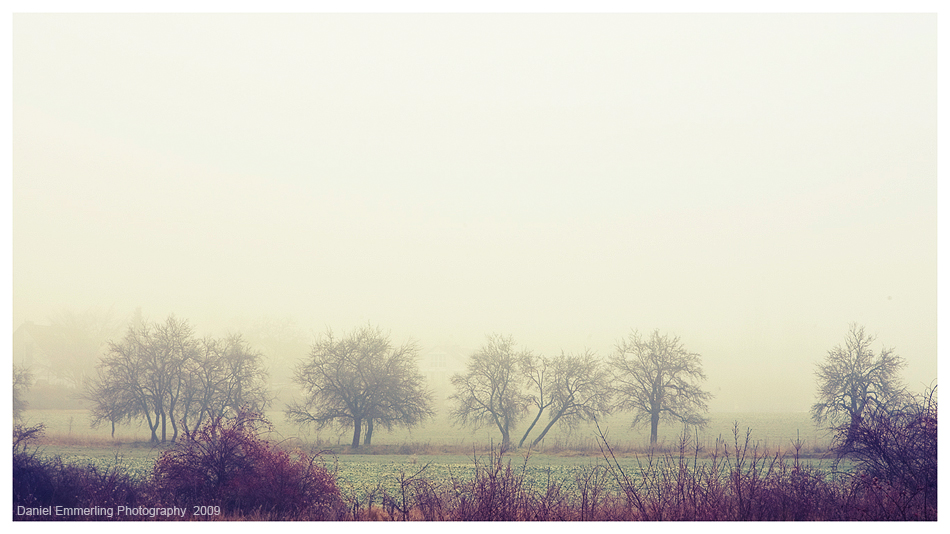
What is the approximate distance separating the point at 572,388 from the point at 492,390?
21.0ft

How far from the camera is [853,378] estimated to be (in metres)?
46.1

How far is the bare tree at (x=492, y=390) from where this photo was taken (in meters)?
46.5

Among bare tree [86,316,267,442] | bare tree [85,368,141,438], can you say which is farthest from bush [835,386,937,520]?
bare tree [85,368,141,438]

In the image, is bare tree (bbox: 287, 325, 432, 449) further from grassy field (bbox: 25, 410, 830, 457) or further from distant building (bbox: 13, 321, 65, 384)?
distant building (bbox: 13, 321, 65, 384)

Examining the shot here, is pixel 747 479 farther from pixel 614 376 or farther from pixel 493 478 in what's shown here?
pixel 614 376

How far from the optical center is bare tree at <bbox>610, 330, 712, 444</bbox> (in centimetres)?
4744

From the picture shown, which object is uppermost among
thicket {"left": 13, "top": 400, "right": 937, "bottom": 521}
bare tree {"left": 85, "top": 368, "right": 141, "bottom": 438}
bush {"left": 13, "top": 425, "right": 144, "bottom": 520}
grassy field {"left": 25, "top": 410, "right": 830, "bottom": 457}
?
thicket {"left": 13, "top": 400, "right": 937, "bottom": 521}

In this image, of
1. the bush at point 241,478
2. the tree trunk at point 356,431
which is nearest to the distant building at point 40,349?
the tree trunk at point 356,431

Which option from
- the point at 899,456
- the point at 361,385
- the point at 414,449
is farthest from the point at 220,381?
the point at 899,456

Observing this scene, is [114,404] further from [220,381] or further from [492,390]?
[492,390]

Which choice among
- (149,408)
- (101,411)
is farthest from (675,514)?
(101,411)

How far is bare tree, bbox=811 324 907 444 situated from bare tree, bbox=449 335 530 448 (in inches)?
874

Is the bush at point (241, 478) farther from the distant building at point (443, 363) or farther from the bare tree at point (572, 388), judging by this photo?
the distant building at point (443, 363)

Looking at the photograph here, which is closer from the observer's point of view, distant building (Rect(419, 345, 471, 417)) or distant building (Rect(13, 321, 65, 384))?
distant building (Rect(13, 321, 65, 384))
